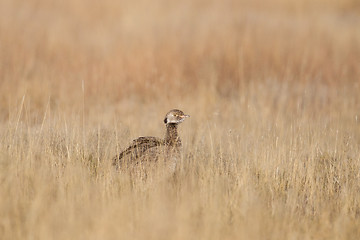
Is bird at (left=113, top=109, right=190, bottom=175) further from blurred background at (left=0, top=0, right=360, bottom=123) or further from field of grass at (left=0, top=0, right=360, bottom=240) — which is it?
blurred background at (left=0, top=0, right=360, bottom=123)

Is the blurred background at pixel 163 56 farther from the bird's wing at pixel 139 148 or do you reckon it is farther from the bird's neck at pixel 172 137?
the bird's wing at pixel 139 148

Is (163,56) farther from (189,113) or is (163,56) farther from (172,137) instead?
(172,137)

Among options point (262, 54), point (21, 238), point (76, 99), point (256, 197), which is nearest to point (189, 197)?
point (256, 197)

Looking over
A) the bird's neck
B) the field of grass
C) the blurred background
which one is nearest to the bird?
the bird's neck

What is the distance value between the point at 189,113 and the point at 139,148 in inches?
119

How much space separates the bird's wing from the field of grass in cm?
17

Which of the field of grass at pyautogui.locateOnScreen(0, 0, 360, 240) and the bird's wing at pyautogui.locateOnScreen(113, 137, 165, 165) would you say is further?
the bird's wing at pyautogui.locateOnScreen(113, 137, 165, 165)

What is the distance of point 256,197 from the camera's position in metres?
4.42

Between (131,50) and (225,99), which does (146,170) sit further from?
(131,50)

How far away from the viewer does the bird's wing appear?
206 inches

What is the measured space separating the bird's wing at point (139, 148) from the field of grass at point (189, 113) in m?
0.17

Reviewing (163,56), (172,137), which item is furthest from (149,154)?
(163,56)

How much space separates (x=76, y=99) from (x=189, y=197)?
15.1 ft

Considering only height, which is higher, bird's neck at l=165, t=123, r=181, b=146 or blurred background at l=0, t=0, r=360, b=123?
blurred background at l=0, t=0, r=360, b=123
